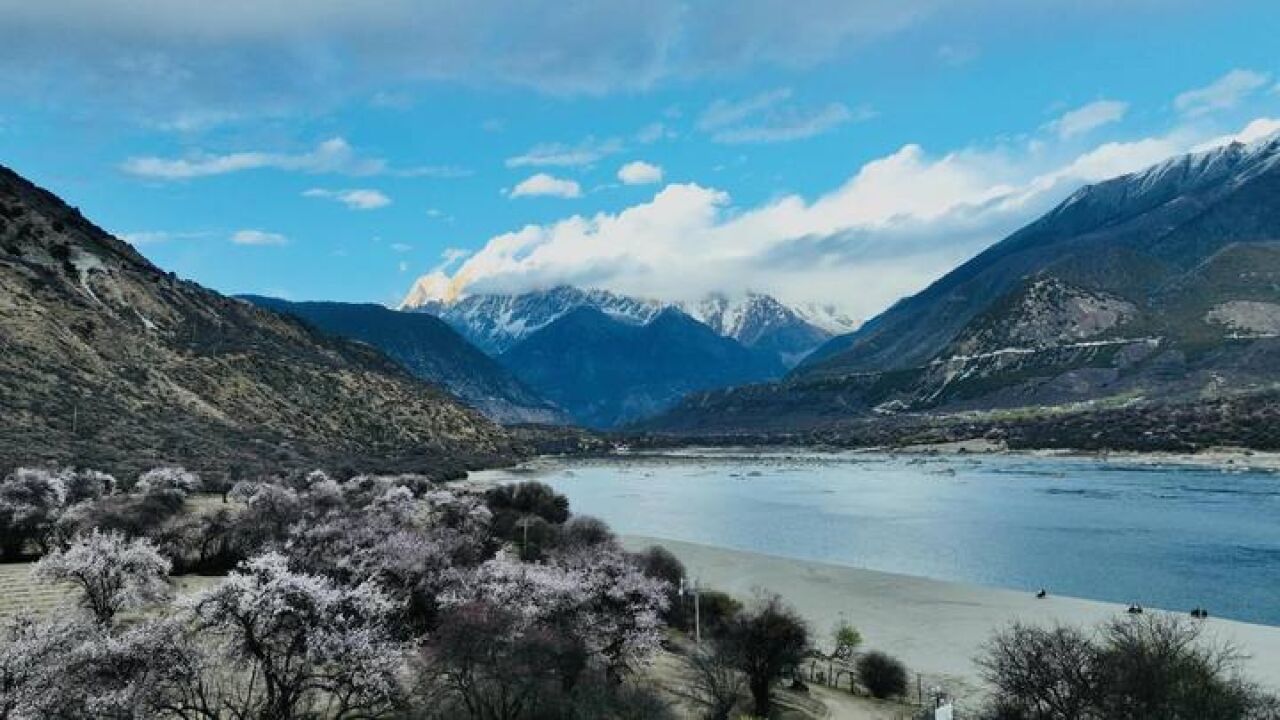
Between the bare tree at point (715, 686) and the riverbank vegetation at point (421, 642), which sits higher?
the riverbank vegetation at point (421, 642)

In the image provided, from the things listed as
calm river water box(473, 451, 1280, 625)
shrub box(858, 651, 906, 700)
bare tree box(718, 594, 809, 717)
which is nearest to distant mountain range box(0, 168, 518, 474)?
calm river water box(473, 451, 1280, 625)

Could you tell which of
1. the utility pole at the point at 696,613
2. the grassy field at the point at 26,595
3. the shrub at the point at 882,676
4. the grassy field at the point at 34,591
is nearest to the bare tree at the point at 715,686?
the utility pole at the point at 696,613

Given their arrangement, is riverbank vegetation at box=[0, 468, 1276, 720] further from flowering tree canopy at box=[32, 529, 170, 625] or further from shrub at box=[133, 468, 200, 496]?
shrub at box=[133, 468, 200, 496]

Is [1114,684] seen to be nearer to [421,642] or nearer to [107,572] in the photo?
[421,642]

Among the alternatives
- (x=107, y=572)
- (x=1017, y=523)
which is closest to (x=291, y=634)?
(x=107, y=572)

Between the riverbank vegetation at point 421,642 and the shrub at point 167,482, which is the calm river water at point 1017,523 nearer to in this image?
the riverbank vegetation at point 421,642

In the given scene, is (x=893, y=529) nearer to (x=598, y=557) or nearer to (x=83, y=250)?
(x=598, y=557)
